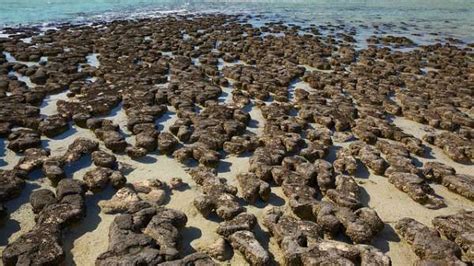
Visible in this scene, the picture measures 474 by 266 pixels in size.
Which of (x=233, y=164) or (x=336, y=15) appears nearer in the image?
(x=233, y=164)

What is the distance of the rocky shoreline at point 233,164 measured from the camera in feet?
19.5

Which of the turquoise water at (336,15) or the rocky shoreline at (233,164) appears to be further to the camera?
the turquoise water at (336,15)

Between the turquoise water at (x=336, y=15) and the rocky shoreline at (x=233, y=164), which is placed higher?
the rocky shoreline at (x=233, y=164)

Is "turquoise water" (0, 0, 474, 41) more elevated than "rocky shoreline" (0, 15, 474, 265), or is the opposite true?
"rocky shoreline" (0, 15, 474, 265)

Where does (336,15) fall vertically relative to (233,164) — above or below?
below

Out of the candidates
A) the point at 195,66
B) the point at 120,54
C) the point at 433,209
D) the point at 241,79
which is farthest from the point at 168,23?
the point at 433,209

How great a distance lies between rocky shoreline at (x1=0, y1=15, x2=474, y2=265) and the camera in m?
5.95

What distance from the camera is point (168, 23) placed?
29.5 meters

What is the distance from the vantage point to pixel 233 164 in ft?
28.1

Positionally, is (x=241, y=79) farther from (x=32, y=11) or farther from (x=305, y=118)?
(x=32, y=11)

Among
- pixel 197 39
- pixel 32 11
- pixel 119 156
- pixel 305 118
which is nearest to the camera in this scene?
pixel 119 156

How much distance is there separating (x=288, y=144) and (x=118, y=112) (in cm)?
495

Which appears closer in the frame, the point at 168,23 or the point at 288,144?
the point at 288,144

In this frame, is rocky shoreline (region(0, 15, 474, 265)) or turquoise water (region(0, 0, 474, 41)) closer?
rocky shoreline (region(0, 15, 474, 265))
